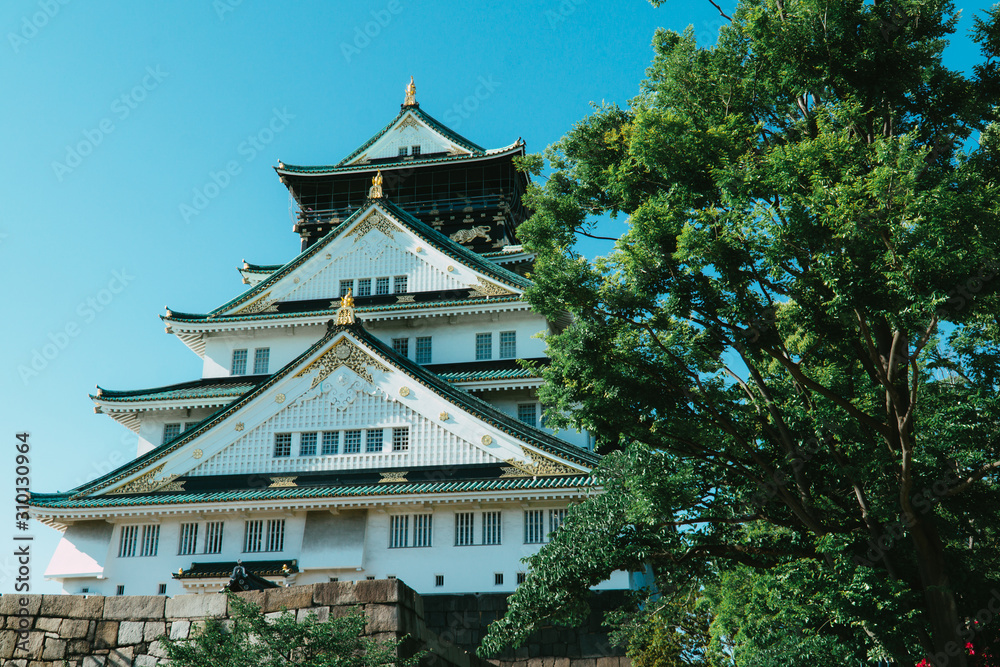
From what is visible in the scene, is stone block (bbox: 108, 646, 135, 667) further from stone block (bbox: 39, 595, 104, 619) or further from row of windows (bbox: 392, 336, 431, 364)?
row of windows (bbox: 392, 336, 431, 364)

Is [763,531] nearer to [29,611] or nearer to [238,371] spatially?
[29,611]

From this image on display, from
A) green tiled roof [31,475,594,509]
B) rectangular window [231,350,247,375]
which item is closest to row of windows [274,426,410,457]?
green tiled roof [31,475,594,509]

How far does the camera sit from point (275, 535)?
1017 inches

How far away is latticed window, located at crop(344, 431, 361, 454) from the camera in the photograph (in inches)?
1057

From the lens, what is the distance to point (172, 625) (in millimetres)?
12188

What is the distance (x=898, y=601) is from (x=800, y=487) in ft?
7.51

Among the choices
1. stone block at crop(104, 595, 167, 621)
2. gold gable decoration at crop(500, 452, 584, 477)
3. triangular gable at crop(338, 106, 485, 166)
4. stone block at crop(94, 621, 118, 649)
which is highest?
triangular gable at crop(338, 106, 485, 166)

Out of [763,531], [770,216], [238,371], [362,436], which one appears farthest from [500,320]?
[770,216]

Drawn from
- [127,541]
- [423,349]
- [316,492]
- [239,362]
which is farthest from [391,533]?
[239,362]

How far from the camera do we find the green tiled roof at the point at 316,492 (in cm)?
2425

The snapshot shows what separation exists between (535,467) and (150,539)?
11.3 meters

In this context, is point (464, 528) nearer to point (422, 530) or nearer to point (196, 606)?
point (422, 530)

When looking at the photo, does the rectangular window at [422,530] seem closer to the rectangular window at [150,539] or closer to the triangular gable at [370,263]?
the rectangular window at [150,539]

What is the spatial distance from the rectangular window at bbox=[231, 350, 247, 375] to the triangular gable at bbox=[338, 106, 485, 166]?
477 inches
